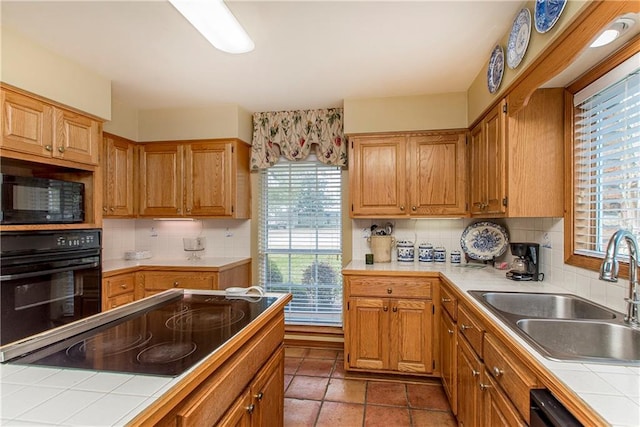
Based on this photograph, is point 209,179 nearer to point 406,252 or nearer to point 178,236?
point 178,236

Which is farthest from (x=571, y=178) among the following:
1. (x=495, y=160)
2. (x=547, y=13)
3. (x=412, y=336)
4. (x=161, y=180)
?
(x=161, y=180)

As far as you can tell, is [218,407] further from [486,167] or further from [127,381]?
[486,167]

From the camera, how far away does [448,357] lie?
2301 mm

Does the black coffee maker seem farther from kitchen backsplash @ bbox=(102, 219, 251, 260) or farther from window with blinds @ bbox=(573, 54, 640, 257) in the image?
kitchen backsplash @ bbox=(102, 219, 251, 260)

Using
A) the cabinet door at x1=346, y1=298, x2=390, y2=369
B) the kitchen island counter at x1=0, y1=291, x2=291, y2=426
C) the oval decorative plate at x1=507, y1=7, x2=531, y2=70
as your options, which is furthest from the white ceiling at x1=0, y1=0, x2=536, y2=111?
the cabinet door at x1=346, y1=298, x2=390, y2=369

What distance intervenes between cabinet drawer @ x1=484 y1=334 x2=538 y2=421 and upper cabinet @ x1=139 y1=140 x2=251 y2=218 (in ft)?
8.24

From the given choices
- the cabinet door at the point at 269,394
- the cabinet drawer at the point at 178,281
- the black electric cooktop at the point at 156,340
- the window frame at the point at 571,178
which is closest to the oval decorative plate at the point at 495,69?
the window frame at the point at 571,178

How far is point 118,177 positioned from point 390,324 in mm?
2918

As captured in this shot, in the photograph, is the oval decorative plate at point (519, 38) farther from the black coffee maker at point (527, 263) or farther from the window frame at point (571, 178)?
the black coffee maker at point (527, 263)

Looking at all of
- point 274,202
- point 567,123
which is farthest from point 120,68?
point 567,123

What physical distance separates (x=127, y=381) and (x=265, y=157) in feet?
9.30

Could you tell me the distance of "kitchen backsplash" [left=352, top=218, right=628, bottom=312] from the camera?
1577 millimetres

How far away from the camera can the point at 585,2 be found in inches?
46.8

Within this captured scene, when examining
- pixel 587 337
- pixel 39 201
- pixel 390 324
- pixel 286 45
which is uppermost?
pixel 286 45
